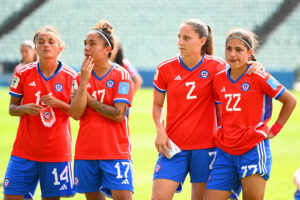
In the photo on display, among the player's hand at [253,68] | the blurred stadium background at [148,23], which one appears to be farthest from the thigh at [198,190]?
the blurred stadium background at [148,23]

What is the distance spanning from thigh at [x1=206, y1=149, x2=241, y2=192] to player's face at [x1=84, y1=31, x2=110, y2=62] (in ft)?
4.78

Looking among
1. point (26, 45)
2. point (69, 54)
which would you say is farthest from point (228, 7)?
point (26, 45)

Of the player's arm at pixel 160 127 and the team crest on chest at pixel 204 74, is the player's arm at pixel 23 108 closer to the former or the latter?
the player's arm at pixel 160 127

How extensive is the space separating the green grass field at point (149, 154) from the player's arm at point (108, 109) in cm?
216

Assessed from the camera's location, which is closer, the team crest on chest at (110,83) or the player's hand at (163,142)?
the player's hand at (163,142)

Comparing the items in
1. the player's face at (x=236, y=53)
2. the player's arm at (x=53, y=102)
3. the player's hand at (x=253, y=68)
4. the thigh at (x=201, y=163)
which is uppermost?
the player's face at (x=236, y=53)

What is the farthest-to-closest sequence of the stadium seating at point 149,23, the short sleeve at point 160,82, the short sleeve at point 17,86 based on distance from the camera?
1. the stadium seating at point 149,23
2. the short sleeve at point 17,86
3. the short sleeve at point 160,82

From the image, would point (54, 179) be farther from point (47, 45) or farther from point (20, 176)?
point (47, 45)

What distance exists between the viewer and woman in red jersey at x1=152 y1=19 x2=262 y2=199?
479cm

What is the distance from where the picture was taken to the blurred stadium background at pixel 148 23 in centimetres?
3030

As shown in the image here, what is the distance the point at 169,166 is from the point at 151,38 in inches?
1071

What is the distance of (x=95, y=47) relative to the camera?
489 centimetres

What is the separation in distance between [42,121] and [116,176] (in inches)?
36.4

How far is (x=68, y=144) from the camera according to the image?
505 centimetres
